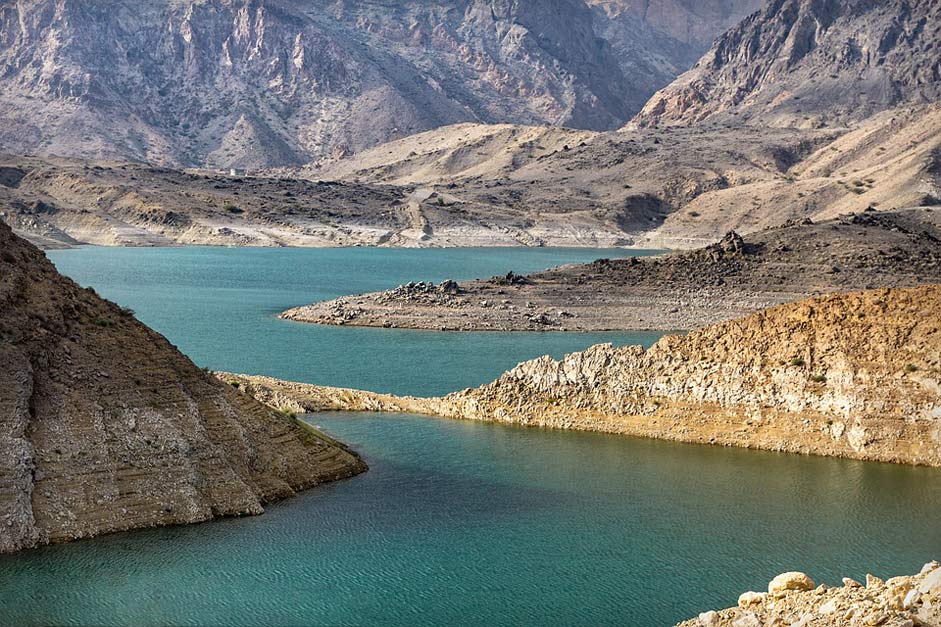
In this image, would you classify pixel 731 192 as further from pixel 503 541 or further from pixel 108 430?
pixel 108 430

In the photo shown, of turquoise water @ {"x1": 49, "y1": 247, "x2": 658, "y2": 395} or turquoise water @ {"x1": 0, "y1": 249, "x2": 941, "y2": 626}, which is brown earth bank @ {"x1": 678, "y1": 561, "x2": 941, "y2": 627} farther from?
turquoise water @ {"x1": 49, "y1": 247, "x2": 658, "y2": 395}

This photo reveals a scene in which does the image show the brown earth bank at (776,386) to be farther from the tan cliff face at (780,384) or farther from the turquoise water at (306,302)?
the turquoise water at (306,302)

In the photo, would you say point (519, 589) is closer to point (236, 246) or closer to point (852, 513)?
point (852, 513)

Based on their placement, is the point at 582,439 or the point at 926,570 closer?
the point at 926,570

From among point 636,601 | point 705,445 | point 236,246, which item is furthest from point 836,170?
point 636,601

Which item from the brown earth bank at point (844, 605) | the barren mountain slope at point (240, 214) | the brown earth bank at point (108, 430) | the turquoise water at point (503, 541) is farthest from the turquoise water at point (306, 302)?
the brown earth bank at point (844, 605)

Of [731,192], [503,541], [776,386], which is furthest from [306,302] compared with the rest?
[731,192]
